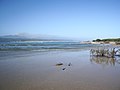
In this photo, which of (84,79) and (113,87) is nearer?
(113,87)

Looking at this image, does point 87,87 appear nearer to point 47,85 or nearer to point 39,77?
point 47,85

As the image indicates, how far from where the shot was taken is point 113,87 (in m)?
8.32

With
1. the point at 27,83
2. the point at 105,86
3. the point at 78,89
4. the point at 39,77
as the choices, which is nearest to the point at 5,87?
the point at 27,83

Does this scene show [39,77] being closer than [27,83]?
No

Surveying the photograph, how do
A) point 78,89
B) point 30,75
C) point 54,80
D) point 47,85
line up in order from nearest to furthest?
point 78,89 < point 47,85 < point 54,80 < point 30,75

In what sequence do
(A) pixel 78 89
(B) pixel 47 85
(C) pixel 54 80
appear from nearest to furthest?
(A) pixel 78 89 < (B) pixel 47 85 < (C) pixel 54 80

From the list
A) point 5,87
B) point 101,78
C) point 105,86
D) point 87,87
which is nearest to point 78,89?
point 87,87

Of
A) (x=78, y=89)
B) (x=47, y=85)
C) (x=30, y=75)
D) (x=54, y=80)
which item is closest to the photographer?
(x=78, y=89)

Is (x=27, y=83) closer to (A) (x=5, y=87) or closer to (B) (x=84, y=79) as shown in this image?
(A) (x=5, y=87)

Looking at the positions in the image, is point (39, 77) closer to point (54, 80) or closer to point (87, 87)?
point (54, 80)

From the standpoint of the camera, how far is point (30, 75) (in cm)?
1054

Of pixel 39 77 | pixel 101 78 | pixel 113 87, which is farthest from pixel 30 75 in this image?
pixel 113 87

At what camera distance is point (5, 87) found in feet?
26.8

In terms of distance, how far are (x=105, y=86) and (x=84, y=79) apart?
1.59m
